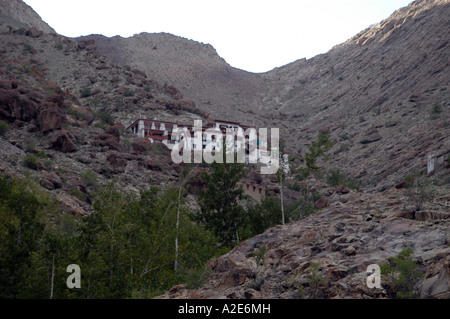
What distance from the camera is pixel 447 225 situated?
471 inches

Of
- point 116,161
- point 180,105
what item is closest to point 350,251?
point 116,161

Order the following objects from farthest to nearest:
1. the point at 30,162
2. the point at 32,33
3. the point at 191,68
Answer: the point at 191,68, the point at 32,33, the point at 30,162

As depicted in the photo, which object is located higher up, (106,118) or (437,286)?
(106,118)

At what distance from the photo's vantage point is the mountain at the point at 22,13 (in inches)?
3278

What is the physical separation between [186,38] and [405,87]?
211 ft

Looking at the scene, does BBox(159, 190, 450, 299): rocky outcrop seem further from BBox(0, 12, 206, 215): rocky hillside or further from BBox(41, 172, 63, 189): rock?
BBox(41, 172, 63, 189): rock

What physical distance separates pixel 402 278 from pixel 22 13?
302 feet

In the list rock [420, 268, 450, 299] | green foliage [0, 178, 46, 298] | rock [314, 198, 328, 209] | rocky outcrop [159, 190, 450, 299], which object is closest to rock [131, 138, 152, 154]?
rock [314, 198, 328, 209]

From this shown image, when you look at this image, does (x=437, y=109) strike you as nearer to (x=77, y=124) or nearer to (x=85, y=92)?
(x=77, y=124)

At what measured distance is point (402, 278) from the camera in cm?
916
